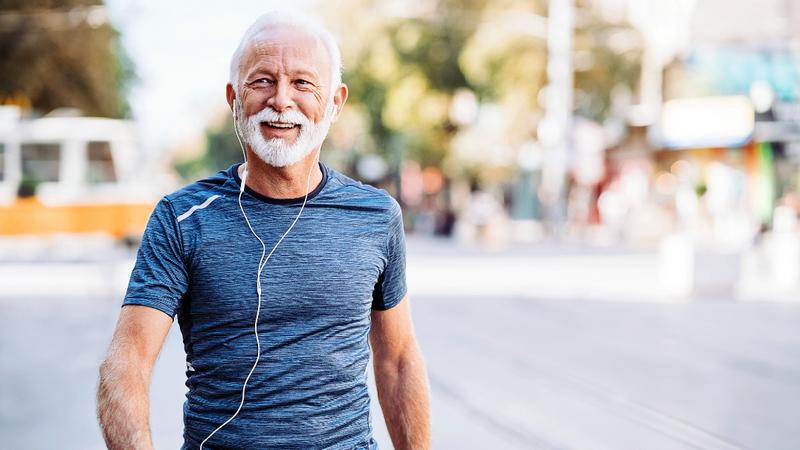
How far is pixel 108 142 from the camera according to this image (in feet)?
93.4

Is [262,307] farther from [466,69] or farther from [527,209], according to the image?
[527,209]

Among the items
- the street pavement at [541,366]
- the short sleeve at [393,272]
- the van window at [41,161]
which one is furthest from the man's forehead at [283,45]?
the van window at [41,161]

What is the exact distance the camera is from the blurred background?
8.22m

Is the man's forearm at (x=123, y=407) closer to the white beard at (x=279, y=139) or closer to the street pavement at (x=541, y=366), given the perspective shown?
the white beard at (x=279, y=139)

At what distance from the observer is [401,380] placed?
264 cm

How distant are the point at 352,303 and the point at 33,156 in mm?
27831

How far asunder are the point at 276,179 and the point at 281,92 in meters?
0.19

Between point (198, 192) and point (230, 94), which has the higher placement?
point (230, 94)

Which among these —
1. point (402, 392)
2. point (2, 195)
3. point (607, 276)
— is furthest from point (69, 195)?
point (402, 392)

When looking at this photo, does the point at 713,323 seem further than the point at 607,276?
No

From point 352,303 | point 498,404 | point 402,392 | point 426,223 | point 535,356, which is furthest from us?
point 426,223

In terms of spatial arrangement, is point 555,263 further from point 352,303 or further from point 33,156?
point 352,303

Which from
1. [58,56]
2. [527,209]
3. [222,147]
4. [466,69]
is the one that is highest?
[466,69]

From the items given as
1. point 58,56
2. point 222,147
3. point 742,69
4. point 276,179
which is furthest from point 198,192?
point 222,147
